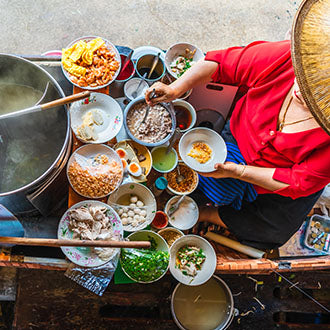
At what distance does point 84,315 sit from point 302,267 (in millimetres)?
1785

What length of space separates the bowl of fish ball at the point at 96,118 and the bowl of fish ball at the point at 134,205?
393 mm

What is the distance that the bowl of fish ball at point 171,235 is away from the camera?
2513mm

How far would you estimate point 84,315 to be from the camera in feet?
9.09

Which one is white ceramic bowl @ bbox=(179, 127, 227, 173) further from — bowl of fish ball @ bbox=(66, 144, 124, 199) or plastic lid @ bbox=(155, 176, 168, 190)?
bowl of fish ball @ bbox=(66, 144, 124, 199)

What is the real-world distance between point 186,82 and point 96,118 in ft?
2.23

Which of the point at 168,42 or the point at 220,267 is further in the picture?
the point at 168,42

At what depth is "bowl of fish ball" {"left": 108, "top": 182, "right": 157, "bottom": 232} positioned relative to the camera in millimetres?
2328

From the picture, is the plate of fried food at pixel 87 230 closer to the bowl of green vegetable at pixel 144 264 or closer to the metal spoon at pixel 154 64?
the bowl of green vegetable at pixel 144 264

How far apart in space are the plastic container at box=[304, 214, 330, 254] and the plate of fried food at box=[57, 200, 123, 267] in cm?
169

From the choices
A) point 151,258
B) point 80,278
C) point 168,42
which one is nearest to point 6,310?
point 80,278

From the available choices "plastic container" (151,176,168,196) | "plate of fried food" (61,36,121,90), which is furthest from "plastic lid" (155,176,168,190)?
"plate of fried food" (61,36,121,90)

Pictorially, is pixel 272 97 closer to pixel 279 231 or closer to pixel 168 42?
pixel 279 231

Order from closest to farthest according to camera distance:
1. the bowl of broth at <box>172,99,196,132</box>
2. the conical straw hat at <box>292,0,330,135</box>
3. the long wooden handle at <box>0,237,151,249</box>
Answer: the conical straw hat at <box>292,0,330,135</box>
the long wooden handle at <box>0,237,151,249</box>
the bowl of broth at <box>172,99,196,132</box>

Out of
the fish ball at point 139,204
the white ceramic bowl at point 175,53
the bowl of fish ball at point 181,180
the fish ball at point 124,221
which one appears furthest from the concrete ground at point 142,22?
→ the fish ball at point 124,221
